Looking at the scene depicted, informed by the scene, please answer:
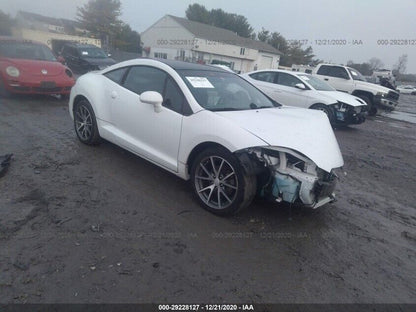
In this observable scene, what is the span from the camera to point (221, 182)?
129 inches

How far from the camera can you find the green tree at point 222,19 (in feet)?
216

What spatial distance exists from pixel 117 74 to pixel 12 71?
188 inches

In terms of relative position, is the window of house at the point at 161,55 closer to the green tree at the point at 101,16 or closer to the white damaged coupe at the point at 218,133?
the green tree at the point at 101,16

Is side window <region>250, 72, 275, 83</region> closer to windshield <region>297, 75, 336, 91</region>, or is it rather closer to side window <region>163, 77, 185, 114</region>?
windshield <region>297, 75, 336, 91</region>

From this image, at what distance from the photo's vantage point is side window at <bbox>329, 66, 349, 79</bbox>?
520 inches

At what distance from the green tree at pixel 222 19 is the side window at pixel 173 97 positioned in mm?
67720

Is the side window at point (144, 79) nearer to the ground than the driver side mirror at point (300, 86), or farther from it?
farther from it

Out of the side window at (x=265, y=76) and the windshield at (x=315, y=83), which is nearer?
the windshield at (x=315, y=83)

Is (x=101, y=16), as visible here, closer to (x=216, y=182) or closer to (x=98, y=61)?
(x=98, y=61)

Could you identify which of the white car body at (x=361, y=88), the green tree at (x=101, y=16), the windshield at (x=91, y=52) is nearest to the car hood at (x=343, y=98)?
the white car body at (x=361, y=88)

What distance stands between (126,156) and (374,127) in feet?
30.0

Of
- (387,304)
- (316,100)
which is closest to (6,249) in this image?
(387,304)

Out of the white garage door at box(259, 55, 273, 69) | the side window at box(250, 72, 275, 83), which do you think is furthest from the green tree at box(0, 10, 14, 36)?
the white garage door at box(259, 55, 273, 69)

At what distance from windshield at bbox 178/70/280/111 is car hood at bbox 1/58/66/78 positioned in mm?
5824
